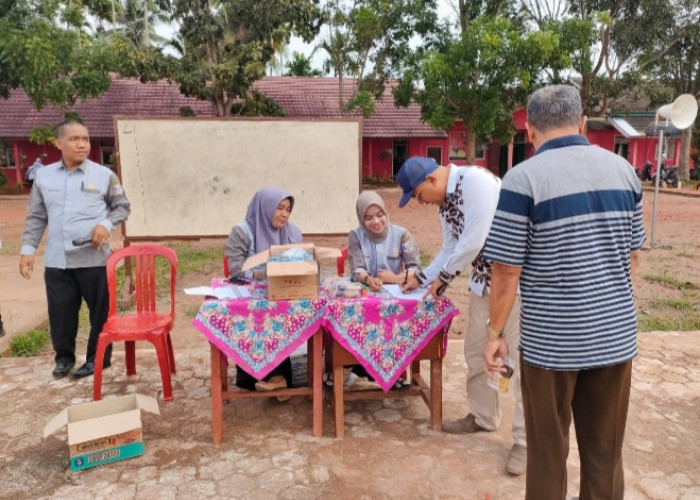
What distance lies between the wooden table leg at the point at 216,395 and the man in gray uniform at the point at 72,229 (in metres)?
1.40

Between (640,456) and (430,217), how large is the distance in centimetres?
1157

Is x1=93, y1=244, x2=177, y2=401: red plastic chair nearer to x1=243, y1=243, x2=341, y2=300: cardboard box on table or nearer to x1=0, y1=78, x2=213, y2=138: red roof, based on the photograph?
x1=243, y1=243, x2=341, y2=300: cardboard box on table

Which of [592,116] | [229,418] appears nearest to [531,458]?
[229,418]

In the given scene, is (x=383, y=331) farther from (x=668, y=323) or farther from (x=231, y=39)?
(x=231, y=39)

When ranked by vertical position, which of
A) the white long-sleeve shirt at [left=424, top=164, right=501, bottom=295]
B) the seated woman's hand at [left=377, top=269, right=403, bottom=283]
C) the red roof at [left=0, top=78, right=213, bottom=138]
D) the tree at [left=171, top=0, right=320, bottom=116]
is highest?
the tree at [left=171, top=0, right=320, bottom=116]

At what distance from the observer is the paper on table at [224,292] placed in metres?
3.25

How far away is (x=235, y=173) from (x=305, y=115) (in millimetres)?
15120

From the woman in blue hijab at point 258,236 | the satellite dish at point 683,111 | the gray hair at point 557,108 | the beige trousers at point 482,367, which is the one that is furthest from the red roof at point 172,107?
the gray hair at point 557,108

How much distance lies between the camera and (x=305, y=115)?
20.8 m

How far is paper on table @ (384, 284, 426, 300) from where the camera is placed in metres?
3.22

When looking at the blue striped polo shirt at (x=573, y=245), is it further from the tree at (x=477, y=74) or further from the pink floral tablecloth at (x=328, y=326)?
the tree at (x=477, y=74)

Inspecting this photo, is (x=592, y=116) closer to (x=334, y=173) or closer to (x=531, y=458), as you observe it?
(x=334, y=173)

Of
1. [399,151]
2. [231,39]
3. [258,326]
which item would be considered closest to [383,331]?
[258,326]

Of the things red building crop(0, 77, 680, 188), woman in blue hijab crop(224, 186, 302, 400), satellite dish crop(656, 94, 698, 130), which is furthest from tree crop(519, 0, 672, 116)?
woman in blue hijab crop(224, 186, 302, 400)
